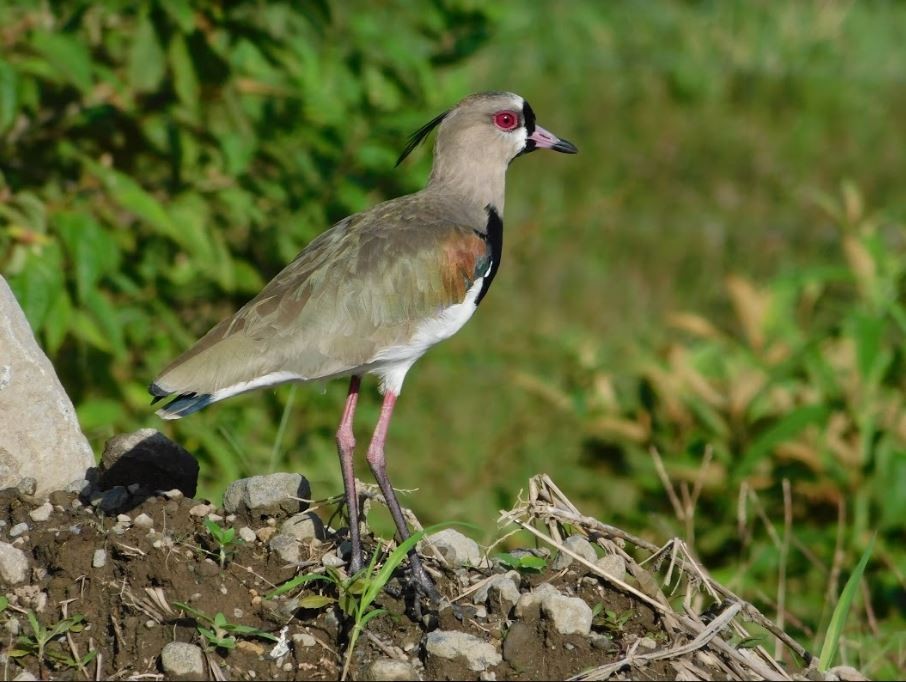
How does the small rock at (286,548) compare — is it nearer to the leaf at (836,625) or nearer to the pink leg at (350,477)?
the pink leg at (350,477)

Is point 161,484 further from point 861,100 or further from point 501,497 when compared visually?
point 861,100

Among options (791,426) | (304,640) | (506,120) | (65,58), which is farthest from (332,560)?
(791,426)

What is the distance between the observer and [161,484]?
368 centimetres

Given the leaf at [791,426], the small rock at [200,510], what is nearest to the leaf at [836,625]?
the small rock at [200,510]

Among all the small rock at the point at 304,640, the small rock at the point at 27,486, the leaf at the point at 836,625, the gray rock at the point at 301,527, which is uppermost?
the small rock at the point at 27,486

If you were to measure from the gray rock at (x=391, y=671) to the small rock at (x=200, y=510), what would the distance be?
31.7 inches

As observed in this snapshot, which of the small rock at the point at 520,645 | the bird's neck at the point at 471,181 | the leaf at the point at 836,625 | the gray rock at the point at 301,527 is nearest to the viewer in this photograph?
the small rock at the point at 520,645

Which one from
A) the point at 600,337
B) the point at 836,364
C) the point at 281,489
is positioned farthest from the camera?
the point at 600,337

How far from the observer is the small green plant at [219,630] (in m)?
2.90

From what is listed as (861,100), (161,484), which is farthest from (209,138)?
(861,100)

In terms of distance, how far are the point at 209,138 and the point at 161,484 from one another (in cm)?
179

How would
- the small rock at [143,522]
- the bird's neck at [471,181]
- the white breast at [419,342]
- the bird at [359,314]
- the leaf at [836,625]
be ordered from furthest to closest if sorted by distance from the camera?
the bird's neck at [471,181], the white breast at [419,342], the bird at [359,314], the small rock at [143,522], the leaf at [836,625]

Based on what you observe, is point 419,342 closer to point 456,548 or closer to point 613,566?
point 456,548

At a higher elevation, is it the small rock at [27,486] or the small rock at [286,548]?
the small rock at [27,486]
